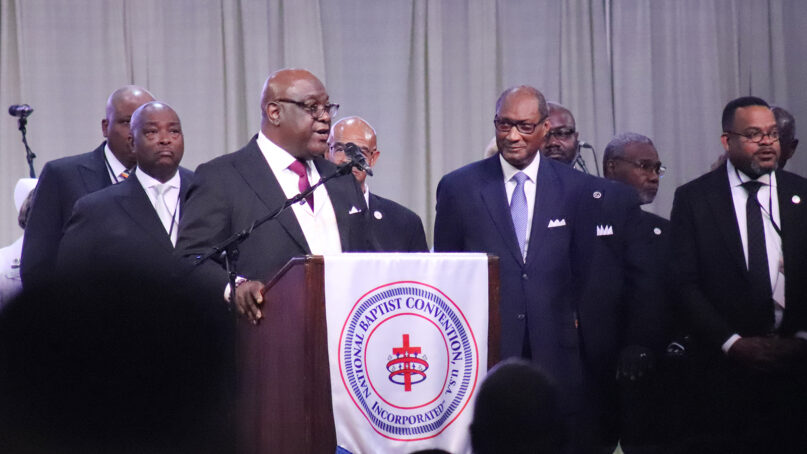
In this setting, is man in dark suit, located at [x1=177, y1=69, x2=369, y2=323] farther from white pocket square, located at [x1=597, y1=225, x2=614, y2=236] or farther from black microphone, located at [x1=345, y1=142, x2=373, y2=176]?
white pocket square, located at [x1=597, y1=225, x2=614, y2=236]

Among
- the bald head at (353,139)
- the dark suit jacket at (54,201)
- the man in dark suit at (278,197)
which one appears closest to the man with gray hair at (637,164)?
→ the bald head at (353,139)

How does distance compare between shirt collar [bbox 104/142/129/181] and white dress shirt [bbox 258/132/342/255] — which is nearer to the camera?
white dress shirt [bbox 258/132/342/255]

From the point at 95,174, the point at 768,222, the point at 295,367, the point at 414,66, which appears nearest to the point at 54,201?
the point at 95,174

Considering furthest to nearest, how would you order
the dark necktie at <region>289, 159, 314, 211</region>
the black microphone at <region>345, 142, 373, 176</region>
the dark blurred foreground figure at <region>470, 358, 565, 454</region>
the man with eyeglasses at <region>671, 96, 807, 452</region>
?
the man with eyeglasses at <region>671, 96, 807, 452</region> < the dark necktie at <region>289, 159, 314, 211</region> < the black microphone at <region>345, 142, 373, 176</region> < the dark blurred foreground figure at <region>470, 358, 565, 454</region>

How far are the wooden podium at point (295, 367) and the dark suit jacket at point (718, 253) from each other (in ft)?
5.31

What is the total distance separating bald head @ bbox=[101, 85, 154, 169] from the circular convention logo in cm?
273

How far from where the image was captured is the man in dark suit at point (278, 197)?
3736mm

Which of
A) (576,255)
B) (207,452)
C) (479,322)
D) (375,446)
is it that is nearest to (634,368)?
(576,255)

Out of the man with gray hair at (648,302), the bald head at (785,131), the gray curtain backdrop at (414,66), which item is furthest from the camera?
the gray curtain backdrop at (414,66)

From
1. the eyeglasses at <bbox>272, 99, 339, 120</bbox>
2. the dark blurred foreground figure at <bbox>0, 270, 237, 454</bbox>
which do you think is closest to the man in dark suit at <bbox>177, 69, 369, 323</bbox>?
the eyeglasses at <bbox>272, 99, 339, 120</bbox>

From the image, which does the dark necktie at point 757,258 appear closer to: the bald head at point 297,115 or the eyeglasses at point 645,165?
the eyeglasses at point 645,165

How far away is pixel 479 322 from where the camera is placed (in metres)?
3.25

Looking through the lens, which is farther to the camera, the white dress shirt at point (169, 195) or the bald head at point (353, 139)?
the bald head at point (353, 139)

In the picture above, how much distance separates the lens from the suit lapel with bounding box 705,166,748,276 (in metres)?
4.54
